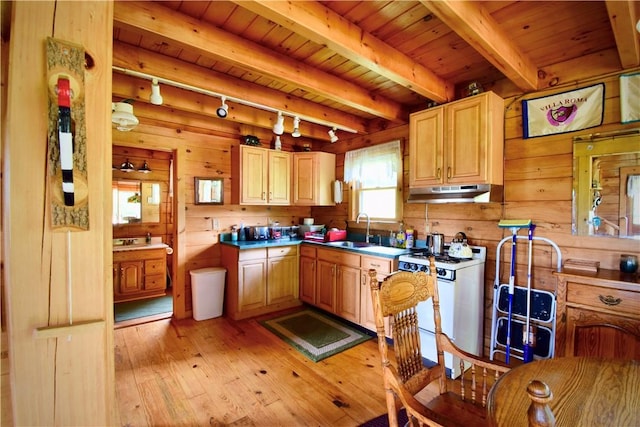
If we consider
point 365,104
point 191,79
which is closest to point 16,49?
point 191,79

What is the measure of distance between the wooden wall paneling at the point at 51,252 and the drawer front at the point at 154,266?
3.87m

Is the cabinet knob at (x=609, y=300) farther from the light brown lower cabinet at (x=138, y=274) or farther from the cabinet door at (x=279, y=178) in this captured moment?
the light brown lower cabinet at (x=138, y=274)

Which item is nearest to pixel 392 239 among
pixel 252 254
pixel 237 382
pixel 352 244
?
pixel 352 244

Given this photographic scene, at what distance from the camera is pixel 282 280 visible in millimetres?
3848

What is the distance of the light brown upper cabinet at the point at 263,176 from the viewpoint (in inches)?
149

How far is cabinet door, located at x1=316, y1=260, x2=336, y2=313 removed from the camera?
137 inches

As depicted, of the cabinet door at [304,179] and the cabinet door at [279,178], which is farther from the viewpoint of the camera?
the cabinet door at [304,179]

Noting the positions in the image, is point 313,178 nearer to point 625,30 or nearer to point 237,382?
point 237,382

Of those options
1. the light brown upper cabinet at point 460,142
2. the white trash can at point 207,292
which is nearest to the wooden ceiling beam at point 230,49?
the light brown upper cabinet at point 460,142

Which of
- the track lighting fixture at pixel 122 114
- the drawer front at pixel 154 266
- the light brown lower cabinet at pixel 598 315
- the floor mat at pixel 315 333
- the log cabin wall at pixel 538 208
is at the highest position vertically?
the track lighting fixture at pixel 122 114

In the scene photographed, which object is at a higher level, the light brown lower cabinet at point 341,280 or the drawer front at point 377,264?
the drawer front at point 377,264

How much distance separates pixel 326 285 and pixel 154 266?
107 inches

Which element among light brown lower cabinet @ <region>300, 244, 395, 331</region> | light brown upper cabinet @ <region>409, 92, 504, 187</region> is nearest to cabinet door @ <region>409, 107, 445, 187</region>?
light brown upper cabinet @ <region>409, 92, 504, 187</region>

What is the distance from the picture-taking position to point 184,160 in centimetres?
366
